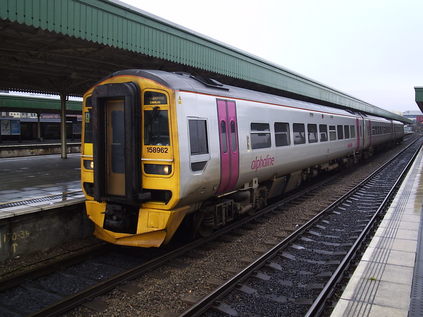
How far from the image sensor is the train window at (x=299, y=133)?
10233 mm

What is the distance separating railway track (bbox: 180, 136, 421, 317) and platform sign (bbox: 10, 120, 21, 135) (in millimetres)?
26598

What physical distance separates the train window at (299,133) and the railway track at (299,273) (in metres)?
2.18

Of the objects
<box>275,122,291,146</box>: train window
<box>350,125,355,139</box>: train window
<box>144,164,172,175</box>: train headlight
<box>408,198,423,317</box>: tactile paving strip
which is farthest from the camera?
<box>350,125,355,139</box>: train window

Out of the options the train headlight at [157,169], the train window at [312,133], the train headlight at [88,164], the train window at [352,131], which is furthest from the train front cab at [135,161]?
the train window at [352,131]

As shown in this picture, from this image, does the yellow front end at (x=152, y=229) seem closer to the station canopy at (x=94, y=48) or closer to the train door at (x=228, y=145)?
the train door at (x=228, y=145)

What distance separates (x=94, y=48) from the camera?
8.55m

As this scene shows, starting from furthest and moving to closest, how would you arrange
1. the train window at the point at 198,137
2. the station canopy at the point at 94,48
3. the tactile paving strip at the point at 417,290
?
the station canopy at the point at 94,48
the train window at the point at 198,137
the tactile paving strip at the point at 417,290

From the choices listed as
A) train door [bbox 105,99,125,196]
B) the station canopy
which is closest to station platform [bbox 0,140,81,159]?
the station canopy

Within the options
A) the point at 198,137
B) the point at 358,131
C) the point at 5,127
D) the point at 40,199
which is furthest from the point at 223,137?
the point at 5,127

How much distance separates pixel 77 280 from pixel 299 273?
3451 mm

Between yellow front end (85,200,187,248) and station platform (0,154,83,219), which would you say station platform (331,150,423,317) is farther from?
station platform (0,154,83,219)

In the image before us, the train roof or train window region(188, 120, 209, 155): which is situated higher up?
the train roof

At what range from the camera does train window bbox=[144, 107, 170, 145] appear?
226 inches

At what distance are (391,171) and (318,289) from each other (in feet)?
50.8
